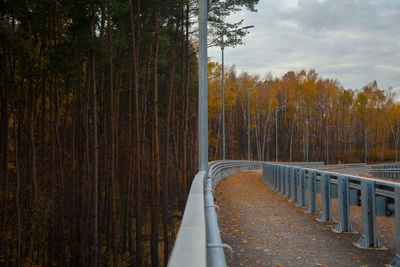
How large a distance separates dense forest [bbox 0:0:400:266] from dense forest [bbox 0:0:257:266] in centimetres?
7

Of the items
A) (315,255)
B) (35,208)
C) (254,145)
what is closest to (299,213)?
(315,255)

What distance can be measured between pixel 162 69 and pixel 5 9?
52.4 ft

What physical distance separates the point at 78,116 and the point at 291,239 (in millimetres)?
14772

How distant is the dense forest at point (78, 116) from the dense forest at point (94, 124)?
71 mm

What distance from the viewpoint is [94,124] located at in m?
13.6

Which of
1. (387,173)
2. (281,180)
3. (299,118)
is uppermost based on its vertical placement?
(299,118)

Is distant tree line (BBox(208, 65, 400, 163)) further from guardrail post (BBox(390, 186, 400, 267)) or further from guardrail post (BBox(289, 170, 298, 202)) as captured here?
guardrail post (BBox(390, 186, 400, 267))

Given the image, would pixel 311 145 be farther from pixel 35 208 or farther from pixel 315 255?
pixel 315 255

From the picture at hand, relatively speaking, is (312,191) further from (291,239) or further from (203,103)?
(203,103)

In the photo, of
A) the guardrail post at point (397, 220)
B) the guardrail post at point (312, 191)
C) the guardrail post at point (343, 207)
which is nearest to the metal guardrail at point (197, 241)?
the guardrail post at point (397, 220)

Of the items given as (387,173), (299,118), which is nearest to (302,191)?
(387,173)

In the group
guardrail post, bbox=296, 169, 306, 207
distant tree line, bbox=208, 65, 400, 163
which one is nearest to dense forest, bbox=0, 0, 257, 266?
guardrail post, bbox=296, 169, 306, 207

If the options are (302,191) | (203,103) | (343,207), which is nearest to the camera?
(343,207)

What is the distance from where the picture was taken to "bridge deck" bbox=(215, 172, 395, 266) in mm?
6062
